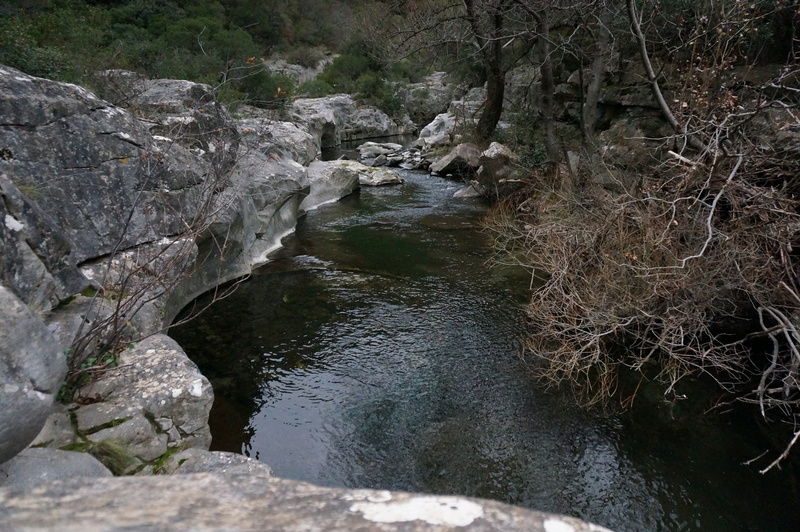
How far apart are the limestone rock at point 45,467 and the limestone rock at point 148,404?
409 millimetres

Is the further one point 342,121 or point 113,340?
point 342,121

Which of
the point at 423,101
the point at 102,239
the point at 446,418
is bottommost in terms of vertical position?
the point at 446,418

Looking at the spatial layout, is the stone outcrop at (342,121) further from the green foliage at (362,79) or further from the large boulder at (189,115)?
the large boulder at (189,115)

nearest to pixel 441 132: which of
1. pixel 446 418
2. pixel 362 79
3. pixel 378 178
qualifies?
pixel 378 178

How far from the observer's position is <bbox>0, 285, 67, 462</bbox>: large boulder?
208 cm

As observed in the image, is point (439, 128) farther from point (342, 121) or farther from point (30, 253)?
point (30, 253)

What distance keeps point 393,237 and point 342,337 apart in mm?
3821

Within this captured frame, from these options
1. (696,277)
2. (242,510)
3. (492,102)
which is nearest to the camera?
(242,510)

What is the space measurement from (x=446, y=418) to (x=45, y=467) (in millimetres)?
2935

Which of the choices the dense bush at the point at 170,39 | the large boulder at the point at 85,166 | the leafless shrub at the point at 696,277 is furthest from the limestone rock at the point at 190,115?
the leafless shrub at the point at 696,277

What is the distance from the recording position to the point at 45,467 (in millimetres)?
2369

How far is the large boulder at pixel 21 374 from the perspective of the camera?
6.83 feet

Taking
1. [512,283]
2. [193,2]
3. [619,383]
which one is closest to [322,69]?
[193,2]

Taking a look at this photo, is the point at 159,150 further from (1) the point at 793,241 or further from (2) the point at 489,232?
(1) the point at 793,241
